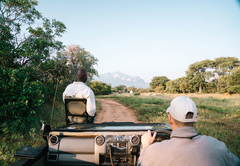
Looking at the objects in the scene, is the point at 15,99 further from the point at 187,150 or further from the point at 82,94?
the point at 187,150

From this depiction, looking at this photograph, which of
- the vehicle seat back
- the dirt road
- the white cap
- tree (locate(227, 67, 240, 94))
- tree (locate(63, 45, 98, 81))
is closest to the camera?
the white cap

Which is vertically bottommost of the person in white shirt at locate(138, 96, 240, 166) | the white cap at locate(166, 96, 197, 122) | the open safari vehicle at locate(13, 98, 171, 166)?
the open safari vehicle at locate(13, 98, 171, 166)

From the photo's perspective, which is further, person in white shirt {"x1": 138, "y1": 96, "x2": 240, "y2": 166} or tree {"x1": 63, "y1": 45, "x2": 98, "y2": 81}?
tree {"x1": 63, "y1": 45, "x2": 98, "y2": 81}

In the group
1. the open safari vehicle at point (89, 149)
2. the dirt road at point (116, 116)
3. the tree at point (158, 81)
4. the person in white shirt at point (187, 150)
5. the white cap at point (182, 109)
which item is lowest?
the dirt road at point (116, 116)

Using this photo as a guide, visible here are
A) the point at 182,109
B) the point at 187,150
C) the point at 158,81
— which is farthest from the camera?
the point at 158,81

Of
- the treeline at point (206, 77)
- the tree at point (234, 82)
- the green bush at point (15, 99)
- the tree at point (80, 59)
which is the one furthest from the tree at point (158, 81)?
the green bush at point (15, 99)

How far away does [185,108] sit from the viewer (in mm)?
1308

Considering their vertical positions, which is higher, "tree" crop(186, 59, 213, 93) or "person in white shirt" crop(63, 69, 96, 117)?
"tree" crop(186, 59, 213, 93)

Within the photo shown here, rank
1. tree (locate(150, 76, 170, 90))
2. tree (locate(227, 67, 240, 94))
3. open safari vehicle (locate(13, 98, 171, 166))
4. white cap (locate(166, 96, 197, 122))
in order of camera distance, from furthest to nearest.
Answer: tree (locate(150, 76, 170, 90)), tree (locate(227, 67, 240, 94)), open safari vehicle (locate(13, 98, 171, 166)), white cap (locate(166, 96, 197, 122))

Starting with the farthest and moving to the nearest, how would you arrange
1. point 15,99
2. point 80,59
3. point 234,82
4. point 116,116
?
point 234,82 < point 80,59 < point 116,116 < point 15,99

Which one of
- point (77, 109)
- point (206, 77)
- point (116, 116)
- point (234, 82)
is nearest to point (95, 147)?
point (77, 109)

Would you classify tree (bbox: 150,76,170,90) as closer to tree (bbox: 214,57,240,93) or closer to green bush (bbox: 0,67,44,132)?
tree (bbox: 214,57,240,93)

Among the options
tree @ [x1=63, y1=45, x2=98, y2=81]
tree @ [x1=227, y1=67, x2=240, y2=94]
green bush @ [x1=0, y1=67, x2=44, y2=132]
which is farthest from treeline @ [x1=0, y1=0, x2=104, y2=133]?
tree @ [x1=227, y1=67, x2=240, y2=94]

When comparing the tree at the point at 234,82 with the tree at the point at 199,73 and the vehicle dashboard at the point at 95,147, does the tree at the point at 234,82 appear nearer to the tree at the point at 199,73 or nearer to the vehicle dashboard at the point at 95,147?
the tree at the point at 199,73
